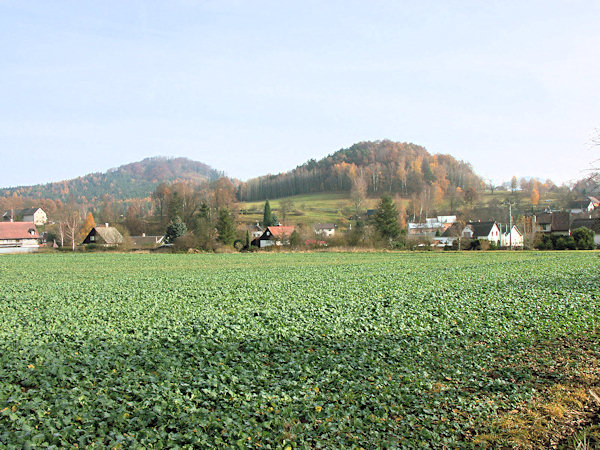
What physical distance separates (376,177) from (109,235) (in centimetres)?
10323

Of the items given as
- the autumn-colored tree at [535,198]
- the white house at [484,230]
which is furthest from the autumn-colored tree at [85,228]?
the autumn-colored tree at [535,198]

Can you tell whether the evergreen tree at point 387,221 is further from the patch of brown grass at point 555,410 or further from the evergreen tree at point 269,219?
the patch of brown grass at point 555,410

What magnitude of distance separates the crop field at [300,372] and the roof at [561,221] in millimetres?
81471

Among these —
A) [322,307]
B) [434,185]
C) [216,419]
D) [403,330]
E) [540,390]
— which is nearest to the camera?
[216,419]

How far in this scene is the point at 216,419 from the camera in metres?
7.02

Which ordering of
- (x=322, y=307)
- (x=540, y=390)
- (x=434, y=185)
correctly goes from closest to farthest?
1. (x=540, y=390)
2. (x=322, y=307)
3. (x=434, y=185)

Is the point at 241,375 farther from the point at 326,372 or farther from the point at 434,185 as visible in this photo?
the point at 434,185

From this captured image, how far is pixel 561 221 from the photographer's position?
89.4 meters

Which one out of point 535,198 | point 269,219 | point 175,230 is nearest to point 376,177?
point 535,198

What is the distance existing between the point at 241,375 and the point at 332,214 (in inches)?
4703

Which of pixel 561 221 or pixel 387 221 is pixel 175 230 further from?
pixel 561 221

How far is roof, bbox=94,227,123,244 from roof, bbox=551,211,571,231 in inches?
3435

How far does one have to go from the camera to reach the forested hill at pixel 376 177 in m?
159

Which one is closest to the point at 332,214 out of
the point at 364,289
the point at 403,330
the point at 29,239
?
the point at 29,239
